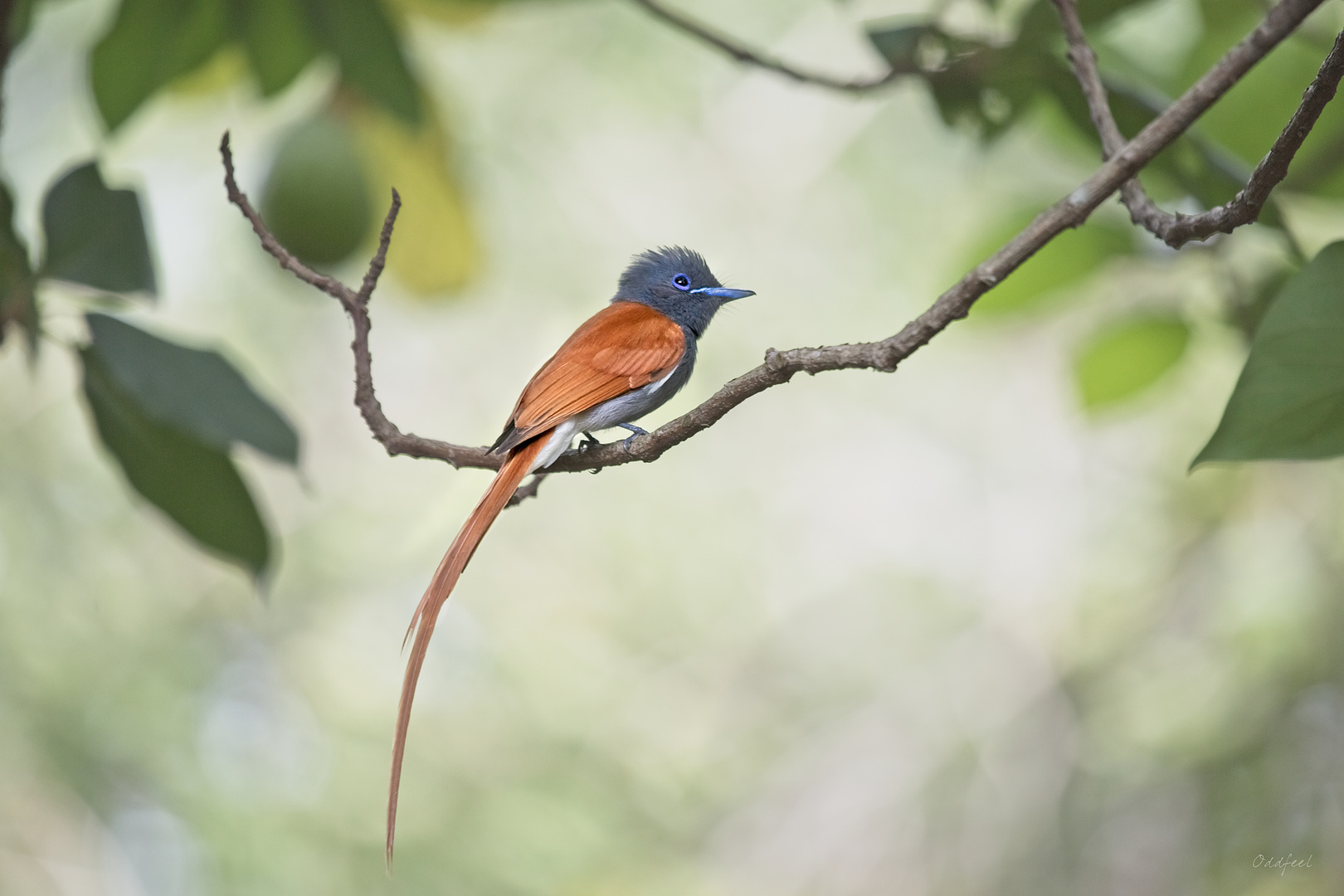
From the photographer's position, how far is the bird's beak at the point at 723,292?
172cm

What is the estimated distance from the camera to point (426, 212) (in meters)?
2.33

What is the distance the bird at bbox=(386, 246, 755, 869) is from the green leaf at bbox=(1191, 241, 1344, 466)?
592mm

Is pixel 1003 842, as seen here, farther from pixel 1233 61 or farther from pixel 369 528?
pixel 1233 61

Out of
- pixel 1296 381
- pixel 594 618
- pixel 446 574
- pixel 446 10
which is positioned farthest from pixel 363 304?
pixel 594 618

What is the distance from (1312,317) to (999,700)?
412 cm

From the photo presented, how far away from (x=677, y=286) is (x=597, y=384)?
A: 0.43 metres

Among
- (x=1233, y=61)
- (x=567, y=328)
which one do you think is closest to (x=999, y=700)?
(x=567, y=328)

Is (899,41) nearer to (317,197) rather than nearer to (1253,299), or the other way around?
(1253,299)

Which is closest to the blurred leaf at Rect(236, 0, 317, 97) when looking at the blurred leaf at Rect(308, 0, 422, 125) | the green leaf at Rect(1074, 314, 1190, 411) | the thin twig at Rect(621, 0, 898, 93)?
the blurred leaf at Rect(308, 0, 422, 125)

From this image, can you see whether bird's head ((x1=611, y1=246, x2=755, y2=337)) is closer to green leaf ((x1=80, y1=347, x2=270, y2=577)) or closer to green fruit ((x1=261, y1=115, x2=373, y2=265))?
green fruit ((x1=261, y1=115, x2=373, y2=265))

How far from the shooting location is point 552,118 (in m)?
5.29

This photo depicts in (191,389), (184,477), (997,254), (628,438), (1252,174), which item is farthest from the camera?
(184,477)

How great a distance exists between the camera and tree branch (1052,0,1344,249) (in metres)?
0.77

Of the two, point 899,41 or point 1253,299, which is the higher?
point 899,41
